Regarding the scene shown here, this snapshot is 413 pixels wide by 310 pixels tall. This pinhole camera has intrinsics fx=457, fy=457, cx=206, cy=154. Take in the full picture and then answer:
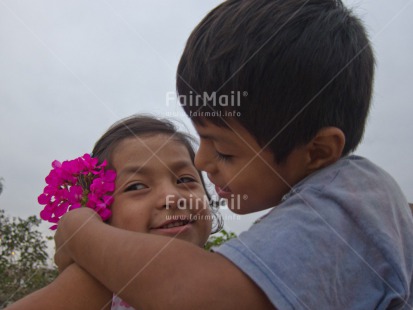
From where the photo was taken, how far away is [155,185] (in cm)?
238

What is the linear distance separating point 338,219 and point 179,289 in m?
0.43

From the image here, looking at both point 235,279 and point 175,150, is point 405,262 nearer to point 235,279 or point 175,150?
point 235,279

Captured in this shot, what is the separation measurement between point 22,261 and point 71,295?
216 inches

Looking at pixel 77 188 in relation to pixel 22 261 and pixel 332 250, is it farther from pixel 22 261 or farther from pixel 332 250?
pixel 22 261

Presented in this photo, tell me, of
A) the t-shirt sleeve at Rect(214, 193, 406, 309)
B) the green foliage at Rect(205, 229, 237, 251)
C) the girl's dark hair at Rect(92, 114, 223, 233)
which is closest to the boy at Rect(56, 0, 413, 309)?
the t-shirt sleeve at Rect(214, 193, 406, 309)

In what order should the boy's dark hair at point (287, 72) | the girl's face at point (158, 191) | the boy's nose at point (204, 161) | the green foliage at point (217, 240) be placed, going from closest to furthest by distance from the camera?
the boy's dark hair at point (287, 72) → the boy's nose at point (204, 161) → the girl's face at point (158, 191) → the green foliage at point (217, 240)

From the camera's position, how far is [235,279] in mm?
1065

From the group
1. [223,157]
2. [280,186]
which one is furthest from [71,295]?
[280,186]

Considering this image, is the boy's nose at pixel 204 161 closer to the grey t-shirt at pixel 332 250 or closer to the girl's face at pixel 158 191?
the grey t-shirt at pixel 332 250

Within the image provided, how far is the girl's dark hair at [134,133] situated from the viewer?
2664 mm

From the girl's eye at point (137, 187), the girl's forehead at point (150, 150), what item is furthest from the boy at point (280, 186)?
the girl's forehead at point (150, 150)

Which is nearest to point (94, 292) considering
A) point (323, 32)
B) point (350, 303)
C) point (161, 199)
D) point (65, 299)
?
point (65, 299)

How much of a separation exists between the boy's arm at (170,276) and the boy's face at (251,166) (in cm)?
44

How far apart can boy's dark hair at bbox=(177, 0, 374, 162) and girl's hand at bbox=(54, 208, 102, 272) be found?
0.53m
